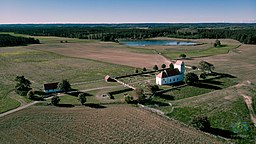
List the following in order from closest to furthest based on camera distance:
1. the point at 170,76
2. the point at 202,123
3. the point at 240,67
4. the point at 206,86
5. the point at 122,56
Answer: the point at 202,123
the point at 206,86
the point at 170,76
the point at 240,67
the point at 122,56

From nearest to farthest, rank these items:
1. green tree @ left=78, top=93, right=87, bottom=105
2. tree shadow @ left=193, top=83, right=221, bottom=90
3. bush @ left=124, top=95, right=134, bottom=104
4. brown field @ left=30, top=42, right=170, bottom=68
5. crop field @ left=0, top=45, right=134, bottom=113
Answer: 1. green tree @ left=78, top=93, right=87, bottom=105
2. bush @ left=124, top=95, right=134, bottom=104
3. tree shadow @ left=193, top=83, right=221, bottom=90
4. crop field @ left=0, top=45, right=134, bottom=113
5. brown field @ left=30, top=42, right=170, bottom=68

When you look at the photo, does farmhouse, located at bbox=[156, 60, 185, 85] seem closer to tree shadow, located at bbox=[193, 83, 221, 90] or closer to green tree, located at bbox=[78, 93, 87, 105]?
tree shadow, located at bbox=[193, 83, 221, 90]

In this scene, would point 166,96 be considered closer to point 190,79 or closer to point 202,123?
point 190,79

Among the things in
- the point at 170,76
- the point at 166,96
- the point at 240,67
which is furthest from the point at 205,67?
the point at 166,96

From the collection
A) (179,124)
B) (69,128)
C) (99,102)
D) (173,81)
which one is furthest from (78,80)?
(179,124)

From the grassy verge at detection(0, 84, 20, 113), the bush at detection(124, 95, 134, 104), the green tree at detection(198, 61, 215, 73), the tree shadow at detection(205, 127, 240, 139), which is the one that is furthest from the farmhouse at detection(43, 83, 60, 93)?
the green tree at detection(198, 61, 215, 73)

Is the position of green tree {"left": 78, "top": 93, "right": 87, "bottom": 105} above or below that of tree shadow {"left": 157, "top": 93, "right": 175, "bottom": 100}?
above

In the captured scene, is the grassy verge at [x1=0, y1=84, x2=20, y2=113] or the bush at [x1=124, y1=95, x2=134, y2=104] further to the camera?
the bush at [x1=124, y1=95, x2=134, y2=104]

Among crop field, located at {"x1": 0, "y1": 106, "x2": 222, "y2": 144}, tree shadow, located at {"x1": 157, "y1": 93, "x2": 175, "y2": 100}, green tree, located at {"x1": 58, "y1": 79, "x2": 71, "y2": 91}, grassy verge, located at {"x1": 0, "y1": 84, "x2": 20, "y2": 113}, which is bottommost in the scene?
crop field, located at {"x1": 0, "y1": 106, "x2": 222, "y2": 144}
